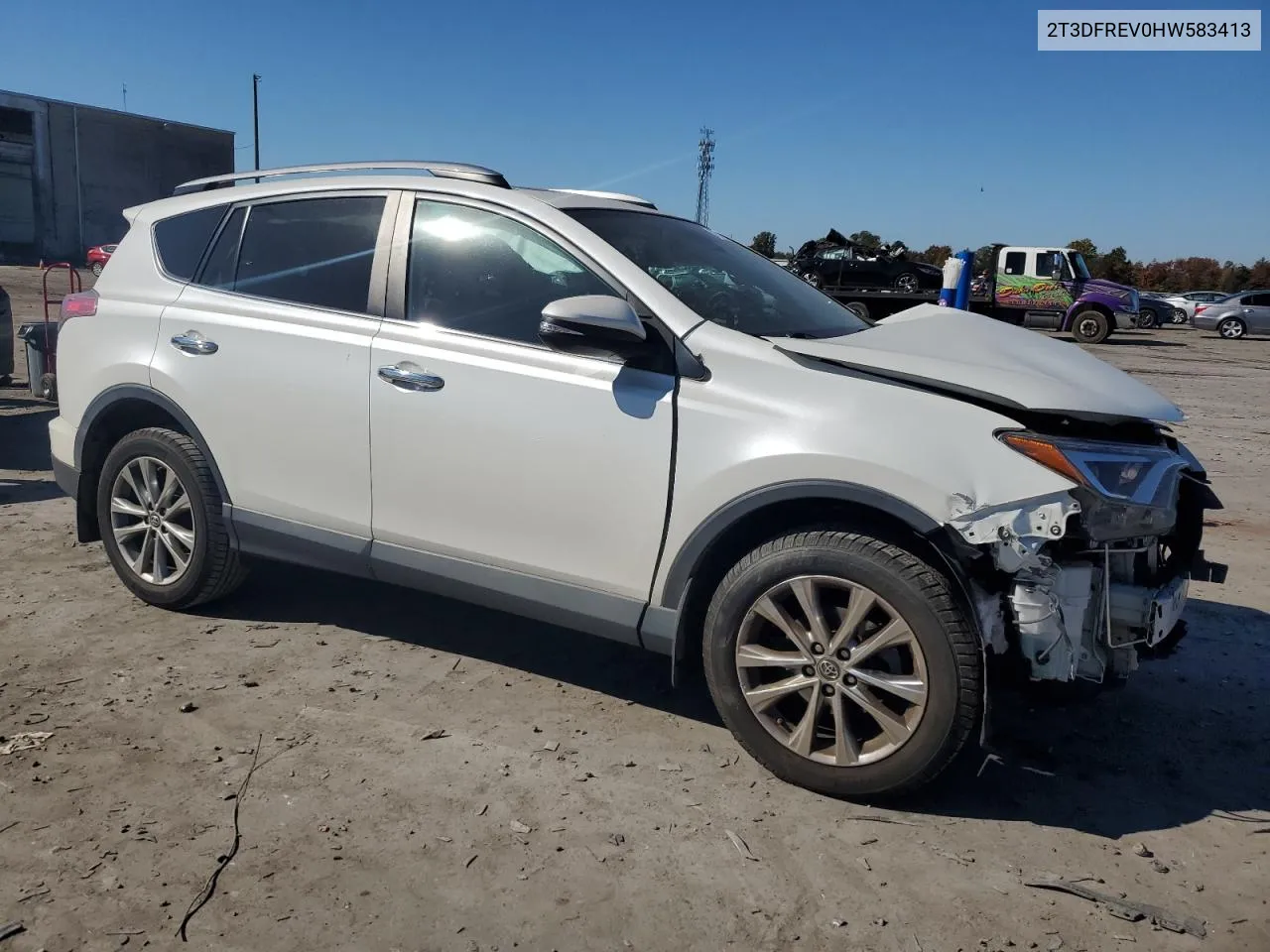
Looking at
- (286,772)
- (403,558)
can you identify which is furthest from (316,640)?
(286,772)

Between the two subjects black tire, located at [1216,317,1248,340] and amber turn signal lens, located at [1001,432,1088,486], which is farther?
black tire, located at [1216,317,1248,340]

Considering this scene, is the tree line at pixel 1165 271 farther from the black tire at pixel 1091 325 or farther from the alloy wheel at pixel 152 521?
the alloy wheel at pixel 152 521

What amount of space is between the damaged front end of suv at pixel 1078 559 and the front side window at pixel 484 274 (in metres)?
1.48

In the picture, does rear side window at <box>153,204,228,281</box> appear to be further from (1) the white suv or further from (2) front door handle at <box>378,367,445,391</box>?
(2) front door handle at <box>378,367,445,391</box>

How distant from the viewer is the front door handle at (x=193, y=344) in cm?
411

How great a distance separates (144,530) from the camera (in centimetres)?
439

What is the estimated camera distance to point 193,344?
4.15 m

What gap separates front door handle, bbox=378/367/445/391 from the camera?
11.7 feet

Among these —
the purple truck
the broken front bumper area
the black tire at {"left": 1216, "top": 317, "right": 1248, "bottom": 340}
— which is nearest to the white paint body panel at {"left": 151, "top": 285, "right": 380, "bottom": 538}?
the broken front bumper area

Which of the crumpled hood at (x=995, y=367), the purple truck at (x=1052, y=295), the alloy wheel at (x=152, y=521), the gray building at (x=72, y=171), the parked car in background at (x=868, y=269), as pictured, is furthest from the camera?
the gray building at (x=72, y=171)

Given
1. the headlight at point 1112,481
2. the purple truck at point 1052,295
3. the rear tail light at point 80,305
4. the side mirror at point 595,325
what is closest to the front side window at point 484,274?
the side mirror at point 595,325

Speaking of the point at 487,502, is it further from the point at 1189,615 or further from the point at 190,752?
the point at 1189,615

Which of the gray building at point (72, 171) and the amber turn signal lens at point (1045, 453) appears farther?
the gray building at point (72, 171)

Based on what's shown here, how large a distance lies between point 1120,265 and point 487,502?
55905 millimetres
